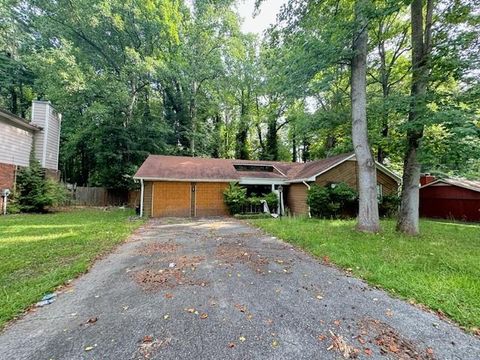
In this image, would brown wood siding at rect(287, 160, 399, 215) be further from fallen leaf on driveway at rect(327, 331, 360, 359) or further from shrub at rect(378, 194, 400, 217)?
fallen leaf on driveway at rect(327, 331, 360, 359)

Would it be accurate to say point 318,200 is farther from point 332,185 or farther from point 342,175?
point 342,175

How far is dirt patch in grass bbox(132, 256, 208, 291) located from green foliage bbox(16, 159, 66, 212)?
12.3m

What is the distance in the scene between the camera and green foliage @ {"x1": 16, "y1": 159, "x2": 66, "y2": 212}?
12.9 metres

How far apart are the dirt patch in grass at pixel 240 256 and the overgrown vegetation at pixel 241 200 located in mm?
6986

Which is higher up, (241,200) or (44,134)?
(44,134)

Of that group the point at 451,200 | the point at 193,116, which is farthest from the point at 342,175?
the point at 193,116

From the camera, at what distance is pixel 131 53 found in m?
17.4

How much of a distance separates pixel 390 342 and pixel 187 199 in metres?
12.3

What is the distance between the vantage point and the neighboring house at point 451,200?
47.5 ft

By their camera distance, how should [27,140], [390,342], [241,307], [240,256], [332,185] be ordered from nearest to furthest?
1. [390,342]
2. [241,307]
3. [240,256]
4. [332,185]
5. [27,140]

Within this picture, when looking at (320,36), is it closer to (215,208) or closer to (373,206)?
(373,206)

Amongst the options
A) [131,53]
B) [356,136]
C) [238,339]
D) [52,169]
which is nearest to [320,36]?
[356,136]

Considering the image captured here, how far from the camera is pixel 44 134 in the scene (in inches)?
573

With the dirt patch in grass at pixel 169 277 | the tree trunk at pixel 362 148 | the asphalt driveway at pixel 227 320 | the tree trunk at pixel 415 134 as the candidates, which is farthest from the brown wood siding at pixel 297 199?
the dirt patch in grass at pixel 169 277
